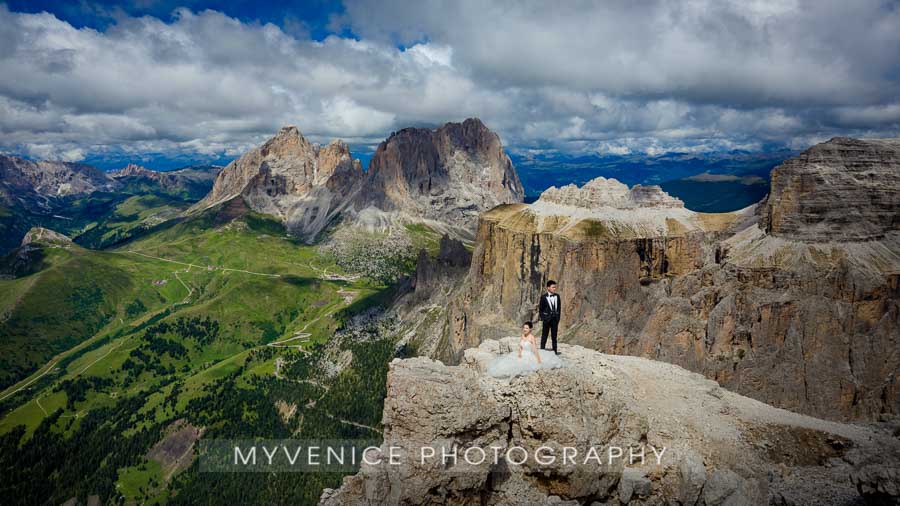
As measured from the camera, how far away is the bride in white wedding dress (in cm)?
2761

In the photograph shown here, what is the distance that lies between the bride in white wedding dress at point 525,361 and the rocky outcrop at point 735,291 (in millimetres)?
57159

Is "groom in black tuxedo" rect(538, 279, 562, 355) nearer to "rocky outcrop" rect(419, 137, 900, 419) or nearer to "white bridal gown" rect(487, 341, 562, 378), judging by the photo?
"white bridal gown" rect(487, 341, 562, 378)

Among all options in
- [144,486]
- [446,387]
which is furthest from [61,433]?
[446,387]

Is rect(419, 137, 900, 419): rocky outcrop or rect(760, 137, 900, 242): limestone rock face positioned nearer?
rect(419, 137, 900, 419): rocky outcrop

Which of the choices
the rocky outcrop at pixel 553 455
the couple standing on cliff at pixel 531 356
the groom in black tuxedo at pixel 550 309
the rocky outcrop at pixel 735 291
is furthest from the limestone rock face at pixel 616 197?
the couple standing on cliff at pixel 531 356

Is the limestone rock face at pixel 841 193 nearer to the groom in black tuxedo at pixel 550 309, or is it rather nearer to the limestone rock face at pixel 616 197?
the limestone rock face at pixel 616 197

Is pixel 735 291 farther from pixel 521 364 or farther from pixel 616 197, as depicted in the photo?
pixel 521 364

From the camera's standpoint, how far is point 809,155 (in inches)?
3091

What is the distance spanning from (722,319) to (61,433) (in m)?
220

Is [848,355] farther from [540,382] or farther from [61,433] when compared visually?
[61,433]

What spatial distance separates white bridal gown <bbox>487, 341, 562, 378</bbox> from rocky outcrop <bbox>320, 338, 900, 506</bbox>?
45 centimetres

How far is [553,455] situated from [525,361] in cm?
540

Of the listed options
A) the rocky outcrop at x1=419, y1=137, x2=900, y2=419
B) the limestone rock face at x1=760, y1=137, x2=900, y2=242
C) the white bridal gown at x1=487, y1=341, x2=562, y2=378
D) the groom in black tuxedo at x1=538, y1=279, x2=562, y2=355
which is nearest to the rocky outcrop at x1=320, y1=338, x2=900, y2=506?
the white bridal gown at x1=487, y1=341, x2=562, y2=378

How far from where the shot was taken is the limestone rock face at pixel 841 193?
72.6 m
